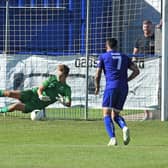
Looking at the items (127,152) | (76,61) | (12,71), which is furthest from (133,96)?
(127,152)

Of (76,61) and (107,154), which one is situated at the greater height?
(76,61)

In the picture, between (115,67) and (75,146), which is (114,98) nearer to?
(115,67)

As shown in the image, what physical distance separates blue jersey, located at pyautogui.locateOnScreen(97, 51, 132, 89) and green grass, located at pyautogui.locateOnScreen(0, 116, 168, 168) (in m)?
1.10

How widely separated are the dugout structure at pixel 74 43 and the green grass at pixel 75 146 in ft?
4.00

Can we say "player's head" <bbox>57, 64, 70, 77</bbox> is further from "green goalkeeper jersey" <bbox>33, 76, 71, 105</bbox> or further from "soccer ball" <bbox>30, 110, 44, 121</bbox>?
"soccer ball" <bbox>30, 110, 44, 121</bbox>

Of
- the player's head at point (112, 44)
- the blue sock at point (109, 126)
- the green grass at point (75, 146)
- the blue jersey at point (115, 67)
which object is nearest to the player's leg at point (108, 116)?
the blue sock at point (109, 126)

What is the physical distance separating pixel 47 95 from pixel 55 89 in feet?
0.79

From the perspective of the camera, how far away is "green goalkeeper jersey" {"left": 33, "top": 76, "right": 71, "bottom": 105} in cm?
1733

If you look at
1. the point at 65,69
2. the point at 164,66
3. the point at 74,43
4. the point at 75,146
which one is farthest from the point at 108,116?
the point at 74,43

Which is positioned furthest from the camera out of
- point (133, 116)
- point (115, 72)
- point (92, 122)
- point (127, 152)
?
point (133, 116)

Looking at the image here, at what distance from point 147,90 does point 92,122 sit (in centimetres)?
193

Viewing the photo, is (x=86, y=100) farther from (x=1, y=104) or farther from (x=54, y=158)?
(x=54, y=158)

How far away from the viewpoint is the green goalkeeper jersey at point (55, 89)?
17.3 meters

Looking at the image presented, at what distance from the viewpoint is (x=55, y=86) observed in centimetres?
1736
